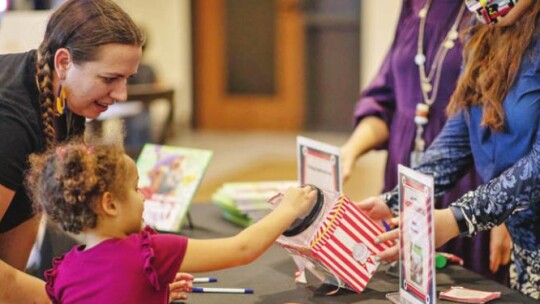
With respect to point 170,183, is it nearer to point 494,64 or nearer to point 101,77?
point 101,77

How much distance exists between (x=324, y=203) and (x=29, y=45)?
1944mm

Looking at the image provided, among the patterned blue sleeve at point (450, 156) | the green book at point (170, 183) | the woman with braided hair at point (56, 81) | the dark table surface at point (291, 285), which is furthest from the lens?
the green book at point (170, 183)

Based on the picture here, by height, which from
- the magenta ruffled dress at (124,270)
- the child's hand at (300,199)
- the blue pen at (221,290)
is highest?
the child's hand at (300,199)

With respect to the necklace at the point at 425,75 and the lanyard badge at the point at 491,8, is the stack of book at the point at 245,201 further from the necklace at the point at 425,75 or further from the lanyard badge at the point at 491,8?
the lanyard badge at the point at 491,8

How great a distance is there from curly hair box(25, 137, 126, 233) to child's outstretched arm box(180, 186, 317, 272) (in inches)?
6.4

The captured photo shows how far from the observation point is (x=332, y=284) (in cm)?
177

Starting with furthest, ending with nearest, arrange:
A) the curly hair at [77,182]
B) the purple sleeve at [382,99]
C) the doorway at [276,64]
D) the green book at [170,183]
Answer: the doorway at [276,64] → the purple sleeve at [382,99] → the green book at [170,183] → the curly hair at [77,182]

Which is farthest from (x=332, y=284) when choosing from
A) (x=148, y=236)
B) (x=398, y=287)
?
(x=148, y=236)

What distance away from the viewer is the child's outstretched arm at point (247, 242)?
146 centimetres

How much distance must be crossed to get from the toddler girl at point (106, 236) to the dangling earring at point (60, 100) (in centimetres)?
23

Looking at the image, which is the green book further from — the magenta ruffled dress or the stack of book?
the magenta ruffled dress

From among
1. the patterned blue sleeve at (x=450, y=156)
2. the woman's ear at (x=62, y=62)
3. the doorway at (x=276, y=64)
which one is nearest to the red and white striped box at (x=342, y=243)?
the patterned blue sleeve at (x=450, y=156)

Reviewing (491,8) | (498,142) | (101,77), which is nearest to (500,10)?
(491,8)

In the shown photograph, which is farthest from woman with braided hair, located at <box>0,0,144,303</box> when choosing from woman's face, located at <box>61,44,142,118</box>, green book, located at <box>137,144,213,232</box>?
green book, located at <box>137,144,213,232</box>
